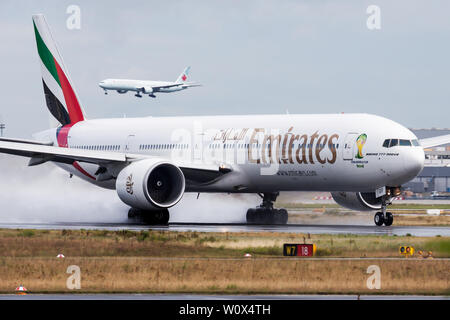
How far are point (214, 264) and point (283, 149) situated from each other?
1681 cm

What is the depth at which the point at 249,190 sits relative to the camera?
142ft

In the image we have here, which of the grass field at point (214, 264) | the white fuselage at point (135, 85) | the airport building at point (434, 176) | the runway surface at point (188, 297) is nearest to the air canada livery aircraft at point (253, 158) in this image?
the grass field at point (214, 264)

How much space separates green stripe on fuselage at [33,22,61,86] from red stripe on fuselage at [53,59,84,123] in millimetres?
229

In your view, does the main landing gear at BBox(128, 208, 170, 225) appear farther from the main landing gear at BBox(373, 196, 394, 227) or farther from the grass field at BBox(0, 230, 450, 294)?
the main landing gear at BBox(373, 196, 394, 227)

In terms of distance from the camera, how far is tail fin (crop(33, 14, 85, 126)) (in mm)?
51438

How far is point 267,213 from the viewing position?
147 feet

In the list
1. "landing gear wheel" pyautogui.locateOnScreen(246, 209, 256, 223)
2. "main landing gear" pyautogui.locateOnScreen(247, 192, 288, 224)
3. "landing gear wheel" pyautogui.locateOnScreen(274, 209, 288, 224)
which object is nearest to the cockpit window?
"main landing gear" pyautogui.locateOnScreen(247, 192, 288, 224)

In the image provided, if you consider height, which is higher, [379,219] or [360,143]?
[360,143]

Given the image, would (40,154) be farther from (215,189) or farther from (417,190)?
(417,190)

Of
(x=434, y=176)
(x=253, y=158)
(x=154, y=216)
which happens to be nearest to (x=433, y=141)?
(x=253, y=158)

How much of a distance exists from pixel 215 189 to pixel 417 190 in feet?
306

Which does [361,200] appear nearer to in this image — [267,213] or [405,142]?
[267,213]

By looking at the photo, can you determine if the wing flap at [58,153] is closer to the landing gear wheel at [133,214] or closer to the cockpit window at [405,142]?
the landing gear wheel at [133,214]
